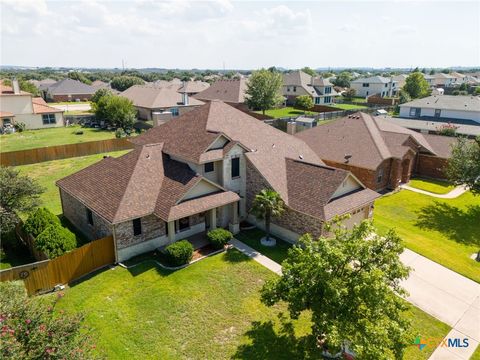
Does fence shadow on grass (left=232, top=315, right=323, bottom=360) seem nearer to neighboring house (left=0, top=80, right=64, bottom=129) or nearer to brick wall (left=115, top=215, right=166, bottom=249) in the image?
brick wall (left=115, top=215, right=166, bottom=249)

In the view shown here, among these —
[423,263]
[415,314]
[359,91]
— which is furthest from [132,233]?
[359,91]

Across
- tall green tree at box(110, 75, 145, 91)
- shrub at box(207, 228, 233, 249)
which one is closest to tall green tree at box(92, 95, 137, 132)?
shrub at box(207, 228, 233, 249)

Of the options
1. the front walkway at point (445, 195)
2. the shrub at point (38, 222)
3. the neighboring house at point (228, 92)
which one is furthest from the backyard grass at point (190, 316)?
the neighboring house at point (228, 92)

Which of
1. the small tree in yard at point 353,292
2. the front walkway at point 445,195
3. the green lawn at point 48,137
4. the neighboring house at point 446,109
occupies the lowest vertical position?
the front walkway at point 445,195

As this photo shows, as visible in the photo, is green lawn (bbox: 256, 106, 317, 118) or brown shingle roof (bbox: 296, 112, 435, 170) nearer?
brown shingle roof (bbox: 296, 112, 435, 170)

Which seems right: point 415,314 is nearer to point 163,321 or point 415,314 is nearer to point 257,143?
point 163,321

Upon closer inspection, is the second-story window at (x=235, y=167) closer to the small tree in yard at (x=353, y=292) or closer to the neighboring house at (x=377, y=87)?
the small tree in yard at (x=353, y=292)
